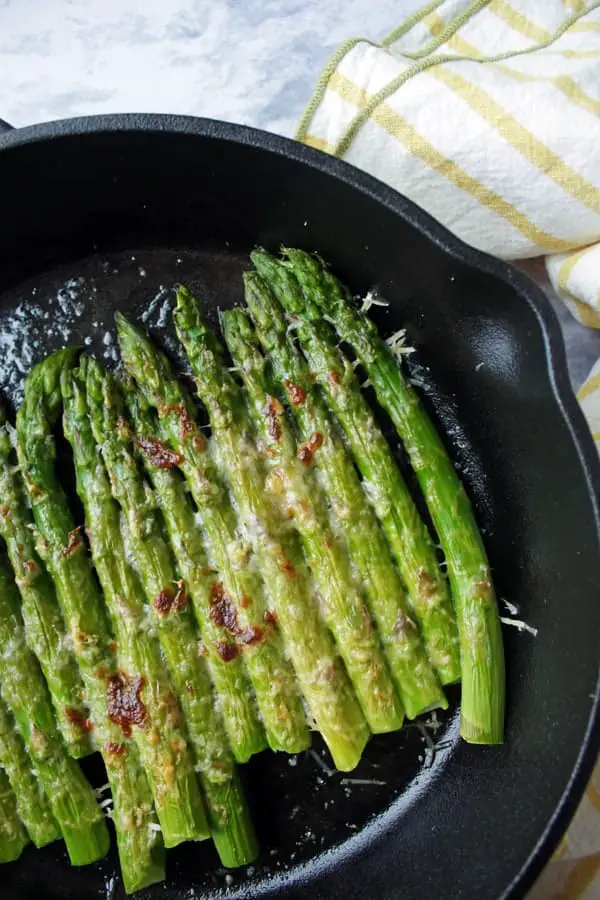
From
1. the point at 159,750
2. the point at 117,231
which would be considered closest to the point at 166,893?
the point at 159,750

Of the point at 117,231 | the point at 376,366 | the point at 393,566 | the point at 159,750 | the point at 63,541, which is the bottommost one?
the point at 159,750

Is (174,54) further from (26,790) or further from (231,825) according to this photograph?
(231,825)

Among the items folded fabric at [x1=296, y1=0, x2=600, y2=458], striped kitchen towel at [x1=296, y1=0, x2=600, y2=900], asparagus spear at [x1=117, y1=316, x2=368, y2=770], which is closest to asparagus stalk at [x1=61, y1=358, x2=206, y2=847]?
asparagus spear at [x1=117, y1=316, x2=368, y2=770]

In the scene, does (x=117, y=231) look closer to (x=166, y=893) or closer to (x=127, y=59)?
(x=127, y=59)

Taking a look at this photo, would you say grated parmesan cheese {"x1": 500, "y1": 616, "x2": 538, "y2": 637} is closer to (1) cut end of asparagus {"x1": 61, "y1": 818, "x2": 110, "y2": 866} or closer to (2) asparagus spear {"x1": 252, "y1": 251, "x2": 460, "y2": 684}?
(2) asparagus spear {"x1": 252, "y1": 251, "x2": 460, "y2": 684}

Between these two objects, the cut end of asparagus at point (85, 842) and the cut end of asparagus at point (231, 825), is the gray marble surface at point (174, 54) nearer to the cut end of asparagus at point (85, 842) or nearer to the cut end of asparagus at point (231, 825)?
the cut end of asparagus at point (231, 825)

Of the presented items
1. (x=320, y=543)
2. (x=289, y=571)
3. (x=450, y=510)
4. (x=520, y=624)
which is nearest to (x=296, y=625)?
(x=289, y=571)

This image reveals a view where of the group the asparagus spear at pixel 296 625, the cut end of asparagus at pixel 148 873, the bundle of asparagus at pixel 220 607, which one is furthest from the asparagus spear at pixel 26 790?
the asparagus spear at pixel 296 625
